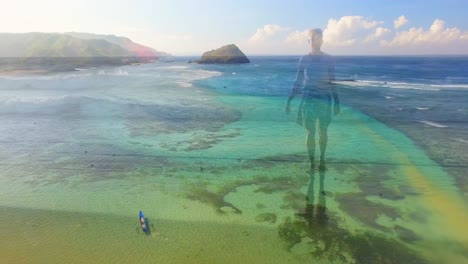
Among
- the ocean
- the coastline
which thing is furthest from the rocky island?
the ocean

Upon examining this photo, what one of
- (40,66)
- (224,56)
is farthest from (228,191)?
(224,56)

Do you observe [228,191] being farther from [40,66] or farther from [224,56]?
[224,56]

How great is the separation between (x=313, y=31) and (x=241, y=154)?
32.6 ft

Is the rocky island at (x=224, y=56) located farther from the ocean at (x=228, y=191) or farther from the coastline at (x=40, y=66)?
the ocean at (x=228, y=191)

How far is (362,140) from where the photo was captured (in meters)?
21.2

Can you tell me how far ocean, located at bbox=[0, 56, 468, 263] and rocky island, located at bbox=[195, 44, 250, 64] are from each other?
4200 inches

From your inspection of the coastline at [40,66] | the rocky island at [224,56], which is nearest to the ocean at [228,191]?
the coastline at [40,66]

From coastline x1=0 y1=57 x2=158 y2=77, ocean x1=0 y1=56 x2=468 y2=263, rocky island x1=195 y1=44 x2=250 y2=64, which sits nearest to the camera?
ocean x1=0 y1=56 x2=468 y2=263

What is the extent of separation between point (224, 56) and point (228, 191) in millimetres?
124555

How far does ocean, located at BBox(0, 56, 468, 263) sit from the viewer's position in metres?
9.63

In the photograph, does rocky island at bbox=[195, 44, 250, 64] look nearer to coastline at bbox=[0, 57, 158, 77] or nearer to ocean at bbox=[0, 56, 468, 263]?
coastline at bbox=[0, 57, 158, 77]

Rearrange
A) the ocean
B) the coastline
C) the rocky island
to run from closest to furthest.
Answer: the ocean < the coastline < the rocky island

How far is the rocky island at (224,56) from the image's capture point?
430 ft

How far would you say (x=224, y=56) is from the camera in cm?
13362
